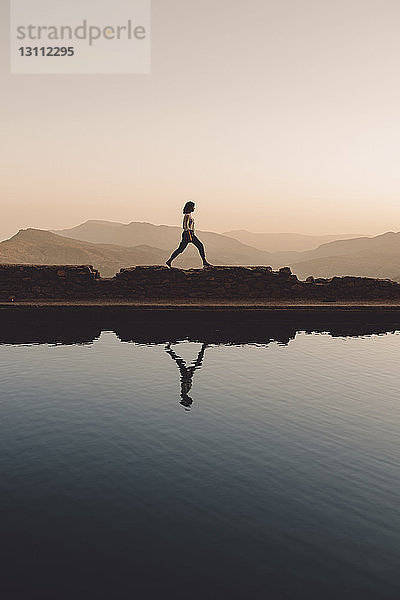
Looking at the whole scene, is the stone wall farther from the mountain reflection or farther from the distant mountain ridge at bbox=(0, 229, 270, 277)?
the distant mountain ridge at bbox=(0, 229, 270, 277)

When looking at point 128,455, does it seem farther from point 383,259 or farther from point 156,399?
point 383,259

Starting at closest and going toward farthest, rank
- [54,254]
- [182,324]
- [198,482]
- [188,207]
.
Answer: [198,482] → [182,324] → [188,207] → [54,254]

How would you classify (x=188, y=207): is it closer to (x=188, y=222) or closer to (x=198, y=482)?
(x=188, y=222)

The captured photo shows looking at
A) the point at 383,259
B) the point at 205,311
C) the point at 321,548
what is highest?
the point at 383,259

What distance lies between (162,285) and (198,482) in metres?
12.5

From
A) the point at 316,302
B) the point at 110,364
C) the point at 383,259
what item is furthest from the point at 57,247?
the point at 110,364

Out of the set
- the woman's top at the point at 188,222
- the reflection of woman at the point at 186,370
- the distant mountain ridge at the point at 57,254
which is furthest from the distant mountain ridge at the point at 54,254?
the reflection of woman at the point at 186,370

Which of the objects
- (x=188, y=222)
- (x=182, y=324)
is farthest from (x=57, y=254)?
(x=182, y=324)

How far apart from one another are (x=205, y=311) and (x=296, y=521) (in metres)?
10.3

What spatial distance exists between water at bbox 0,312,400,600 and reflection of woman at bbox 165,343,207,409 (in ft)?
0.15

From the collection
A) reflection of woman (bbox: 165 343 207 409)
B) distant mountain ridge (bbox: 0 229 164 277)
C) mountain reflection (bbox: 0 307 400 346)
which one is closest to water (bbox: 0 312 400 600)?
reflection of woman (bbox: 165 343 207 409)

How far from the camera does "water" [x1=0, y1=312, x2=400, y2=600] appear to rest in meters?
2.86

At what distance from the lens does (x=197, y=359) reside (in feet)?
27.4

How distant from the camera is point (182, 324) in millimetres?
11797
